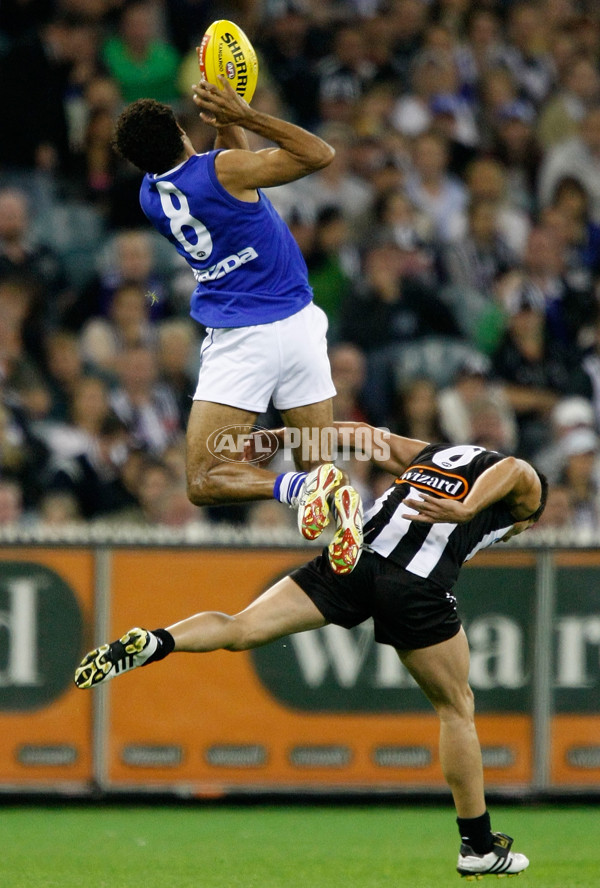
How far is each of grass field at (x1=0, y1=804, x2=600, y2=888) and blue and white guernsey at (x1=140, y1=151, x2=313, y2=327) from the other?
8.52ft

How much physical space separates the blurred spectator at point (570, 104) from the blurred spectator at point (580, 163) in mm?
128

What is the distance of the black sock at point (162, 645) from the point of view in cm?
601

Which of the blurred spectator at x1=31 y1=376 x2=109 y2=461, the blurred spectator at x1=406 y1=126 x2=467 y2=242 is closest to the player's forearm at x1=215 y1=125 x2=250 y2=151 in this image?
the blurred spectator at x1=31 y1=376 x2=109 y2=461

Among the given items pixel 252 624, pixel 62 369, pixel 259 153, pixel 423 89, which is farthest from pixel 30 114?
pixel 252 624

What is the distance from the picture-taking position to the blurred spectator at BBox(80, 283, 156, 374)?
1043 centimetres

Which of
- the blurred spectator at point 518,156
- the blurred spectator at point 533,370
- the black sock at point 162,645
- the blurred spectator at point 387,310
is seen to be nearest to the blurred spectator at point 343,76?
the blurred spectator at point 518,156

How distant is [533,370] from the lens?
440 inches

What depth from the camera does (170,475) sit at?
9.45 m

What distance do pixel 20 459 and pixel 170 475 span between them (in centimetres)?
100

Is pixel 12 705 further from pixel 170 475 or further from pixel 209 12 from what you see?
pixel 209 12

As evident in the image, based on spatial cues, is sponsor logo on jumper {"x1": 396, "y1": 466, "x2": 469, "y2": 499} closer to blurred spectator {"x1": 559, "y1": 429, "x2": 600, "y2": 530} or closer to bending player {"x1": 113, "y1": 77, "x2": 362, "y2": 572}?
bending player {"x1": 113, "y1": 77, "x2": 362, "y2": 572}

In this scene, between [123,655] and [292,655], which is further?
[292,655]

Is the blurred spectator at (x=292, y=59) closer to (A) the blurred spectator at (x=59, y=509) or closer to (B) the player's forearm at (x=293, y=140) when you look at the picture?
(A) the blurred spectator at (x=59, y=509)

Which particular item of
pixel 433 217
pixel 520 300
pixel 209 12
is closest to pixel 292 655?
pixel 520 300
